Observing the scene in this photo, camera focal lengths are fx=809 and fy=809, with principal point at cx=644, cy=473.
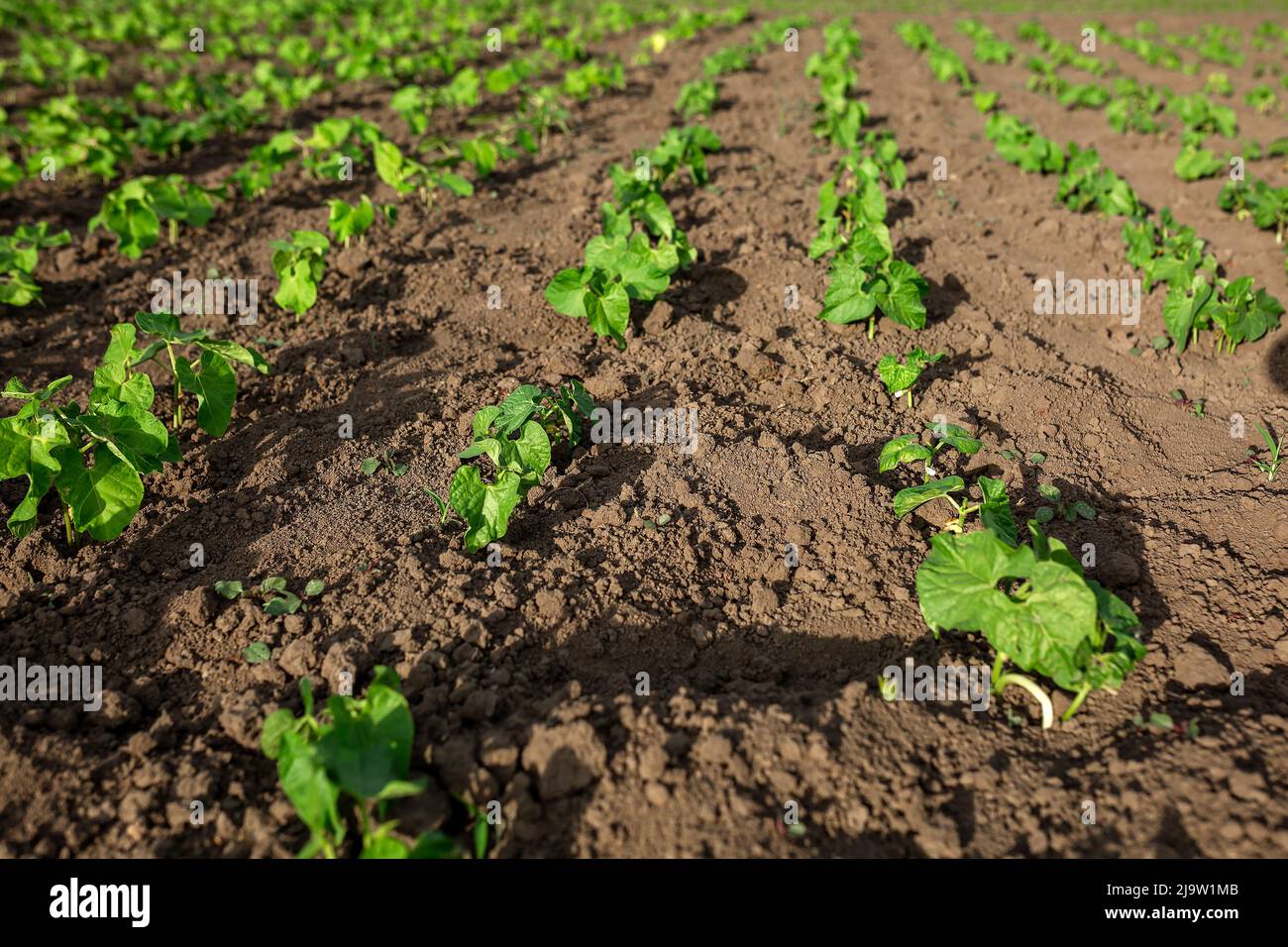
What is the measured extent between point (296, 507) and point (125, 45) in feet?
39.8

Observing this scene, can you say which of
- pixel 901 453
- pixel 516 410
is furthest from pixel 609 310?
pixel 901 453

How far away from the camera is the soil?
6.63 ft

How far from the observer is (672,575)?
2.78 meters

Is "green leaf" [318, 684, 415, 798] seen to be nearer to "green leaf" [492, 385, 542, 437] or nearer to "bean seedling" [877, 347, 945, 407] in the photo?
"green leaf" [492, 385, 542, 437]

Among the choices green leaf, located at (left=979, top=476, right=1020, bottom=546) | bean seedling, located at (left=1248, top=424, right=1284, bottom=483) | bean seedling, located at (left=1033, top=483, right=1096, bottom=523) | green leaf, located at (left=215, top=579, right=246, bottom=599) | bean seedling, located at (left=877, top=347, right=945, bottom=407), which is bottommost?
green leaf, located at (left=215, top=579, right=246, bottom=599)

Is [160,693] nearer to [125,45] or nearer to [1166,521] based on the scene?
[1166,521]

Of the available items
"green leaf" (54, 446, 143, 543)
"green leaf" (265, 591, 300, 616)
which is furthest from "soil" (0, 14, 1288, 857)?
"green leaf" (54, 446, 143, 543)

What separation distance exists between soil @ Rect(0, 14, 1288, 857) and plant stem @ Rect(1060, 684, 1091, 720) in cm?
6

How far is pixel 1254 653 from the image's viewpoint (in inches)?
97.7

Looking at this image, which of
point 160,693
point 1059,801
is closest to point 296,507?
point 160,693

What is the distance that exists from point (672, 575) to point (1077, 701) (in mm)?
1256

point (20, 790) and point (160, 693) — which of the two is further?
point (160, 693)
